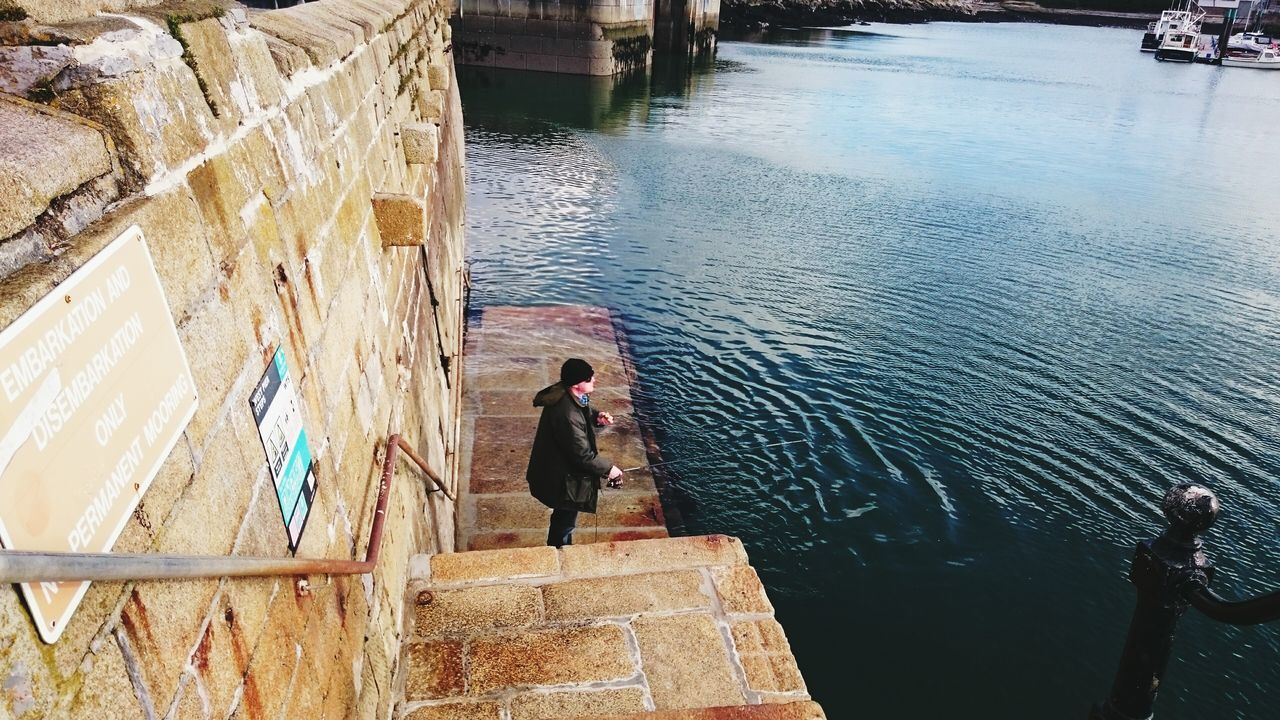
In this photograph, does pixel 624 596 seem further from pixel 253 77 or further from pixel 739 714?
pixel 253 77

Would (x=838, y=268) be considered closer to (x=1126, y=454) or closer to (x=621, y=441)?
(x=1126, y=454)

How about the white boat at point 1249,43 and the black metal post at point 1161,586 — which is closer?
the black metal post at point 1161,586

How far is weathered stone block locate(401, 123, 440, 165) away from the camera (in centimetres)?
655

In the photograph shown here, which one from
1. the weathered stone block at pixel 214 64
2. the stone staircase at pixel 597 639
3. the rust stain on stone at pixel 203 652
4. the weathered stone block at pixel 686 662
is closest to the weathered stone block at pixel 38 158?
the weathered stone block at pixel 214 64

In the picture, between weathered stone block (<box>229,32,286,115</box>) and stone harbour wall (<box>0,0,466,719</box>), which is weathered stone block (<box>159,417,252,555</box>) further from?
weathered stone block (<box>229,32,286,115</box>)

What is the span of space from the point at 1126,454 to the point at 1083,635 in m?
3.34

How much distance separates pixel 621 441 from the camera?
8867 mm

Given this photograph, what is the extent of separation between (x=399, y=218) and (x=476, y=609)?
2.31 metres

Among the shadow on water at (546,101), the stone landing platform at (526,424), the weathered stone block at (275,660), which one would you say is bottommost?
the stone landing platform at (526,424)

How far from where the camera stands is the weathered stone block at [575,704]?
11.9ft

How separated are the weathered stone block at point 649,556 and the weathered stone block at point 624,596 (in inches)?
3.4

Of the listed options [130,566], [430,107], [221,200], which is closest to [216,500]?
[130,566]

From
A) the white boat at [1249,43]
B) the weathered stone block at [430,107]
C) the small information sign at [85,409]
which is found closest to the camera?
the small information sign at [85,409]

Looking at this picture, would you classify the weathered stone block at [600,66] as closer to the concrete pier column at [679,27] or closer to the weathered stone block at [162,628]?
the concrete pier column at [679,27]
